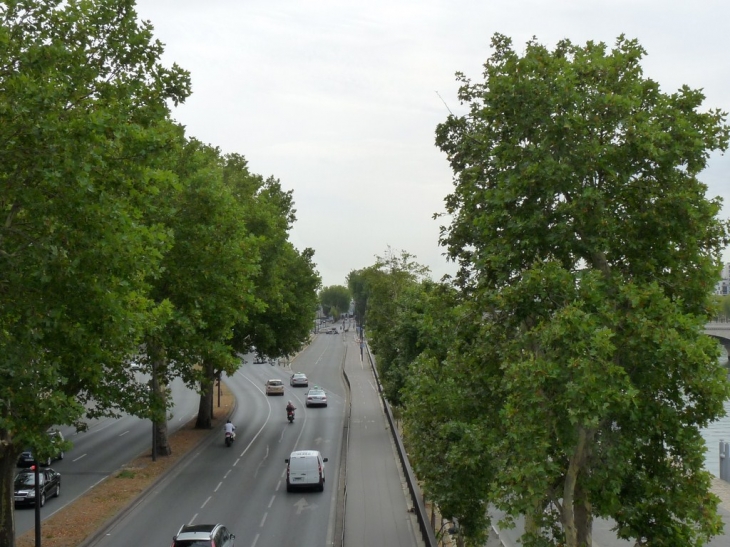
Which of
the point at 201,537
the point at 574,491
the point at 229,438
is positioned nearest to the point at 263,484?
the point at 229,438

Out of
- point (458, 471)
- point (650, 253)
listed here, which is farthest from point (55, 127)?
point (458, 471)

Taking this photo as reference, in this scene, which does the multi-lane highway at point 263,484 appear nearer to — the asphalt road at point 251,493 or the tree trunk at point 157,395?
the asphalt road at point 251,493

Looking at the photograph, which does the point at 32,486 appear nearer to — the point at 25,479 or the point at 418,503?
the point at 25,479

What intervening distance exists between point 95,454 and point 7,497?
788 inches

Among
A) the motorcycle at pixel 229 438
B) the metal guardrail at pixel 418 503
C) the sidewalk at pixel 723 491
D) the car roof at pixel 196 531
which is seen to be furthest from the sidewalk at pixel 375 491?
the sidewalk at pixel 723 491

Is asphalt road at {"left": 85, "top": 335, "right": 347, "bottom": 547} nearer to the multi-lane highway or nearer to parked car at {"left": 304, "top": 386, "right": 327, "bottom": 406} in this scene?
the multi-lane highway

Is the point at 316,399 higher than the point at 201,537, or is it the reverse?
the point at 201,537

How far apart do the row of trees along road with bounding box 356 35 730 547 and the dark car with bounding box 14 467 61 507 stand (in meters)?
19.5

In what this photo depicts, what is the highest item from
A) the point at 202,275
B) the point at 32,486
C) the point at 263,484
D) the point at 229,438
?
the point at 202,275

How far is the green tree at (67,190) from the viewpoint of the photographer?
13859mm

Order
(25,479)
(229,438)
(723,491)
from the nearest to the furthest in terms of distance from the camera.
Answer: (25,479), (723,491), (229,438)

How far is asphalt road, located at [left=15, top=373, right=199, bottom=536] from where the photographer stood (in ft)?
91.4

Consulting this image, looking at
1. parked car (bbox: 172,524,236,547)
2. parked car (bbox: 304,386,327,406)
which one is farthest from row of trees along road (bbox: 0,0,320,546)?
parked car (bbox: 304,386,327,406)

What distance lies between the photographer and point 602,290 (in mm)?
12258
